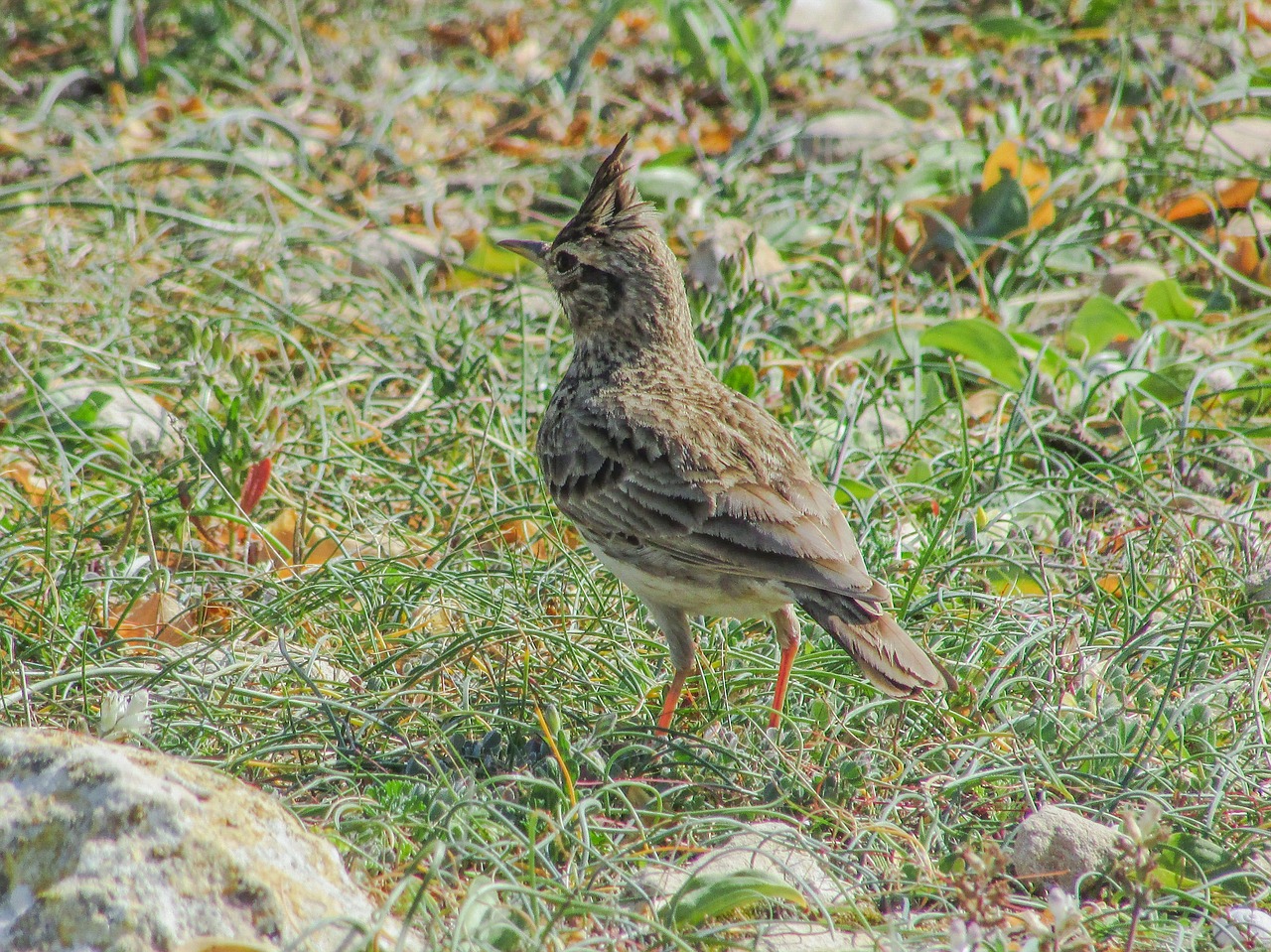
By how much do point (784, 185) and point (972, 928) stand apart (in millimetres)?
5088

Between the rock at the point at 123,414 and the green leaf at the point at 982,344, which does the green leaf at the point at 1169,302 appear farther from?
the rock at the point at 123,414

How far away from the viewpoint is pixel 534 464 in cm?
506

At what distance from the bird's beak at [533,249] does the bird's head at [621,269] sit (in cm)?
17

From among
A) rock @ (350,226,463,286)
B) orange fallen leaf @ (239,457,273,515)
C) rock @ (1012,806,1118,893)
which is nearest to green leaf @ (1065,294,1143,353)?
rock @ (350,226,463,286)

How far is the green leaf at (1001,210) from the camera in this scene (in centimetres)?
648

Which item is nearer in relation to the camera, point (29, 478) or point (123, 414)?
point (29, 478)

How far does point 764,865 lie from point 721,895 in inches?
12.8

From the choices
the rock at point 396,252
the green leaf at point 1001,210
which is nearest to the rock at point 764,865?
the rock at point 396,252

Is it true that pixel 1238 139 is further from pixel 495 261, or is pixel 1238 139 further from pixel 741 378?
pixel 495 261

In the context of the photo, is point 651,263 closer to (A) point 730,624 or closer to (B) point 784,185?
(A) point 730,624

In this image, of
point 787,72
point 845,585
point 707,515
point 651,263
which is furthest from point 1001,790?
point 787,72

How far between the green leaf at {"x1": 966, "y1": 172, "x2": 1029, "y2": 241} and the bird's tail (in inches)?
137

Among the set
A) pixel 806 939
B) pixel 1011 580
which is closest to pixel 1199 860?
pixel 806 939

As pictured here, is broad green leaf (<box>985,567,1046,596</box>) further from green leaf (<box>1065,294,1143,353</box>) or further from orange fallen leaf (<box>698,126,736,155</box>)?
orange fallen leaf (<box>698,126,736,155</box>)
